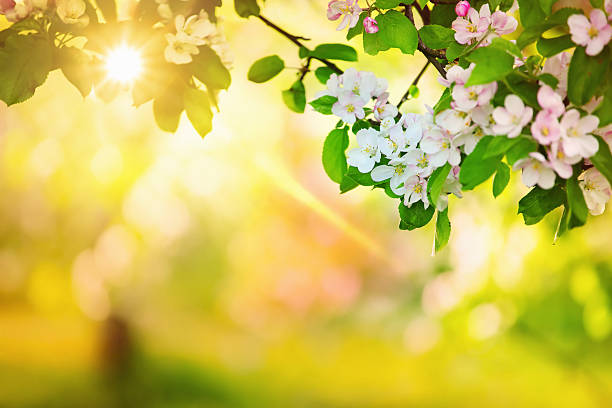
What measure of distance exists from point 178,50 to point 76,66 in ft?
0.39

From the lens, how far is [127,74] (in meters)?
0.72

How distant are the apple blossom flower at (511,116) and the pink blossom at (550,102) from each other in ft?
0.04

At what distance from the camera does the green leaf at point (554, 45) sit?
522 mm

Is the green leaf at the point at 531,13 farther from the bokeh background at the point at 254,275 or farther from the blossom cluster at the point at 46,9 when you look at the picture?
the bokeh background at the point at 254,275

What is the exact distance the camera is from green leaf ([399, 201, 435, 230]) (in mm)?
617

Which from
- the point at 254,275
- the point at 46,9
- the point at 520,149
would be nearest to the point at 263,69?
the point at 46,9

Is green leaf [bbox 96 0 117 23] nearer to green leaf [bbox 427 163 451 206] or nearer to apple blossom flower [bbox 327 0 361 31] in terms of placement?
apple blossom flower [bbox 327 0 361 31]

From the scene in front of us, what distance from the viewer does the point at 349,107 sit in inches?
25.6

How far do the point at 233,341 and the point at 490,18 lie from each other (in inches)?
131

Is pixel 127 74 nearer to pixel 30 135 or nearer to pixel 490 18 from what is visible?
pixel 490 18

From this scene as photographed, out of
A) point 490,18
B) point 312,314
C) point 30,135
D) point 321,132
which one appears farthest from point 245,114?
point 490,18

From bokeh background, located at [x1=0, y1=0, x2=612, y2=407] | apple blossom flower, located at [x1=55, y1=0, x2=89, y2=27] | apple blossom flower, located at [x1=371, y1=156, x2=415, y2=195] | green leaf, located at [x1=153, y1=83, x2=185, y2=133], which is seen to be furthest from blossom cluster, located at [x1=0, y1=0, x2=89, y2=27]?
bokeh background, located at [x1=0, y1=0, x2=612, y2=407]

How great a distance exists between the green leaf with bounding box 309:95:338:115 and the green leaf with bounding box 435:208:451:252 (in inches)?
6.9

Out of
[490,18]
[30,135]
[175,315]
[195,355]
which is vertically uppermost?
[30,135]
